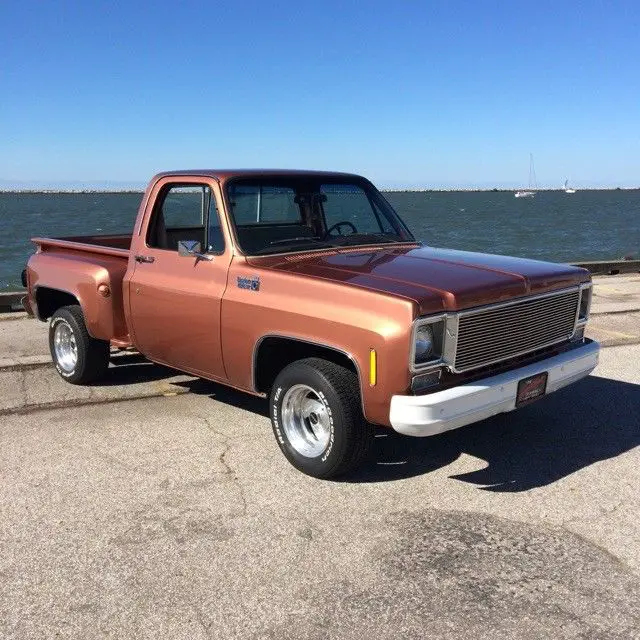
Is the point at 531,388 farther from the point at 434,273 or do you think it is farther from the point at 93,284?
the point at 93,284

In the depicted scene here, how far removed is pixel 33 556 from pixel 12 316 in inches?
283

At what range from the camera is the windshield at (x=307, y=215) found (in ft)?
16.5

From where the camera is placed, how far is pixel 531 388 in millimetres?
4324

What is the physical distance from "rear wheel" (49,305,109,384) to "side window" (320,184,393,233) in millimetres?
2350

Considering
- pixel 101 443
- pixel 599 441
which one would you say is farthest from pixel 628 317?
pixel 101 443

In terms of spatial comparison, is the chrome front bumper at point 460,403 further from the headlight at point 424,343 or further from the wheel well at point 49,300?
the wheel well at point 49,300

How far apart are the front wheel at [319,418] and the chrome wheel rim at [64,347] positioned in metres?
2.76

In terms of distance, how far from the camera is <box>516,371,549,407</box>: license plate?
4.24 metres

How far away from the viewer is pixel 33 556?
3475mm

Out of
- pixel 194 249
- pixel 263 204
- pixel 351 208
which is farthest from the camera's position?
pixel 351 208

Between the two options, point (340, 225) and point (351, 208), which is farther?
point (351, 208)

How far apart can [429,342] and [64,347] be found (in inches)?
159

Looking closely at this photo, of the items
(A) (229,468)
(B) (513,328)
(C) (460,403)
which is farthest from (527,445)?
(A) (229,468)

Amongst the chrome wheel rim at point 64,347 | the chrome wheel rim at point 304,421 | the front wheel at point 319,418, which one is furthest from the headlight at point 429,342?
the chrome wheel rim at point 64,347
